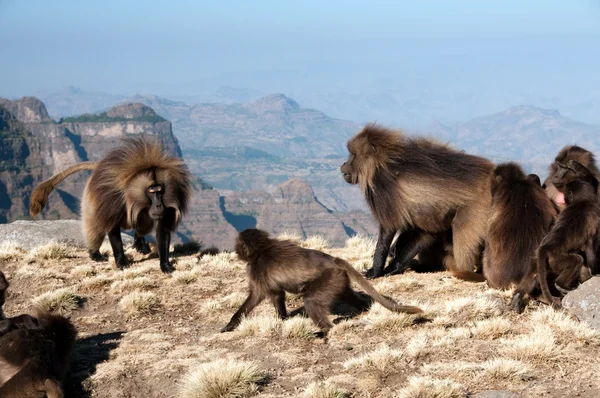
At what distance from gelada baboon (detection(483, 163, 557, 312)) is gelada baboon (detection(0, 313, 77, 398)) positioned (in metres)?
4.61

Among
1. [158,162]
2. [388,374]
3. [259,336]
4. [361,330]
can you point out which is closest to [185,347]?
[259,336]

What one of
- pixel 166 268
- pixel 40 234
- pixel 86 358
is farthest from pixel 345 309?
pixel 40 234

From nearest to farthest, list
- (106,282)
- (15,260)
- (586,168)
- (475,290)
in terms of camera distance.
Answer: (586,168) → (475,290) → (106,282) → (15,260)

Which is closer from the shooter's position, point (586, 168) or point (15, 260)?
point (586, 168)

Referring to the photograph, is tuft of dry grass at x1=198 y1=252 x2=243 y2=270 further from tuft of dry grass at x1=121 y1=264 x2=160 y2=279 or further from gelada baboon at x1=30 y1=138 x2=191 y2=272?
tuft of dry grass at x1=121 y1=264 x2=160 y2=279

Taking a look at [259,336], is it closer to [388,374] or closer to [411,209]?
[388,374]

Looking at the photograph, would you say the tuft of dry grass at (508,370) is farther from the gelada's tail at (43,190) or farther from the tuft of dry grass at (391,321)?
the gelada's tail at (43,190)

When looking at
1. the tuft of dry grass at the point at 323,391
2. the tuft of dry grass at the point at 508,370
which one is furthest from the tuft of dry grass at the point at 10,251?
the tuft of dry grass at the point at 508,370

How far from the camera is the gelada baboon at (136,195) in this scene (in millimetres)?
9994

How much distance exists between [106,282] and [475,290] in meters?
5.21

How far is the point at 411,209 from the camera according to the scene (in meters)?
8.31

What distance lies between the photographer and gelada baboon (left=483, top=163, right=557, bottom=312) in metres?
7.20

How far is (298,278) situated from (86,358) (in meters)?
2.34

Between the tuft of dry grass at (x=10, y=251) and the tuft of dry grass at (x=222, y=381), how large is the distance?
6.49 m
